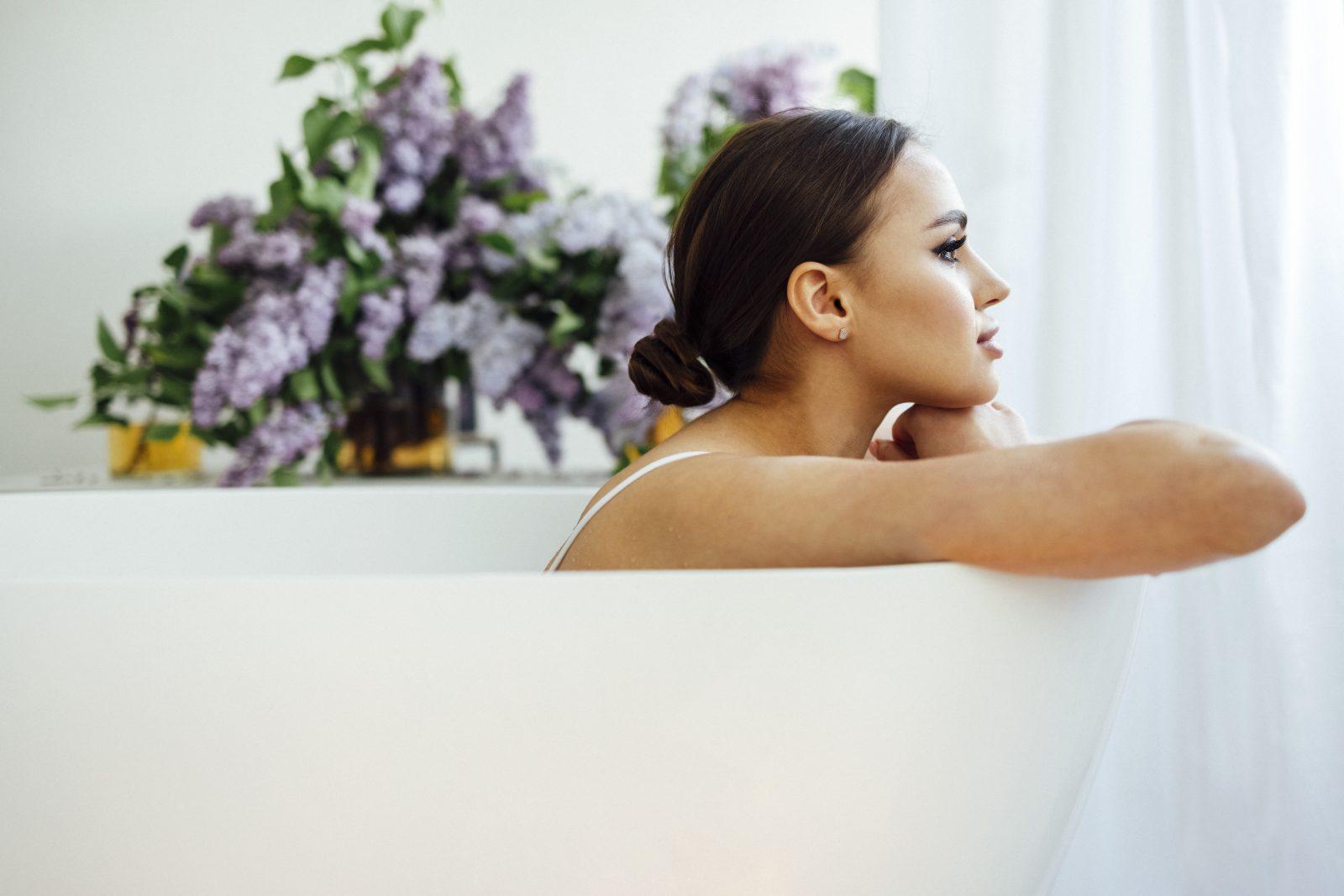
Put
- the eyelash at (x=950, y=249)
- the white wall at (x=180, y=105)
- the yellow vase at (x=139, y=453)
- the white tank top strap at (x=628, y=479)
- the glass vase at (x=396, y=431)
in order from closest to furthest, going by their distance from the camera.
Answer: the white tank top strap at (x=628, y=479) < the eyelash at (x=950, y=249) < the glass vase at (x=396, y=431) < the yellow vase at (x=139, y=453) < the white wall at (x=180, y=105)

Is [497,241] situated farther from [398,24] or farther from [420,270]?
[398,24]

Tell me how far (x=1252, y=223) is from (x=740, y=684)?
2.84ft

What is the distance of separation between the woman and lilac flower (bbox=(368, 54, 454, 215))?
3.12ft

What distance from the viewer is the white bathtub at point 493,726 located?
0.67 meters

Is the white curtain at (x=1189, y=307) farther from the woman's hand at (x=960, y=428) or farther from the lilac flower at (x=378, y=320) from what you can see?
the lilac flower at (x=378, y=320)

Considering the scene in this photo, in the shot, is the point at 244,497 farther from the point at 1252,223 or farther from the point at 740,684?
the point at 1252,223

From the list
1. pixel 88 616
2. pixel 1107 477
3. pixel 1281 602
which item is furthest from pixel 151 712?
pixel 1281 602

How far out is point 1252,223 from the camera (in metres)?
1.27

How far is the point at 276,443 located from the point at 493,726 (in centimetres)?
124

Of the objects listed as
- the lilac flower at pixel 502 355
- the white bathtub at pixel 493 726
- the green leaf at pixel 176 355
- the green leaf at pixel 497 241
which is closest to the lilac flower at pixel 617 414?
the lilac flower at pixel 502 355

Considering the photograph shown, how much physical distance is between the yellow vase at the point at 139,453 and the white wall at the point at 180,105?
0.29 m

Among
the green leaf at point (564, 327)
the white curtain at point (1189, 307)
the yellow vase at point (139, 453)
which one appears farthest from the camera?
the yellow vase at point (139, 453)

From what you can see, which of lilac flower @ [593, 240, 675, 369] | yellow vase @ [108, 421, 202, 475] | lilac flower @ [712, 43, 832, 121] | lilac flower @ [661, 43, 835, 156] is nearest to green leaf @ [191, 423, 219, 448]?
yellow vase @ [108, 421, 202, 475]

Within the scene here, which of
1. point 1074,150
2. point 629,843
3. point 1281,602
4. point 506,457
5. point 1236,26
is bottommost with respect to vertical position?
point 506,457
